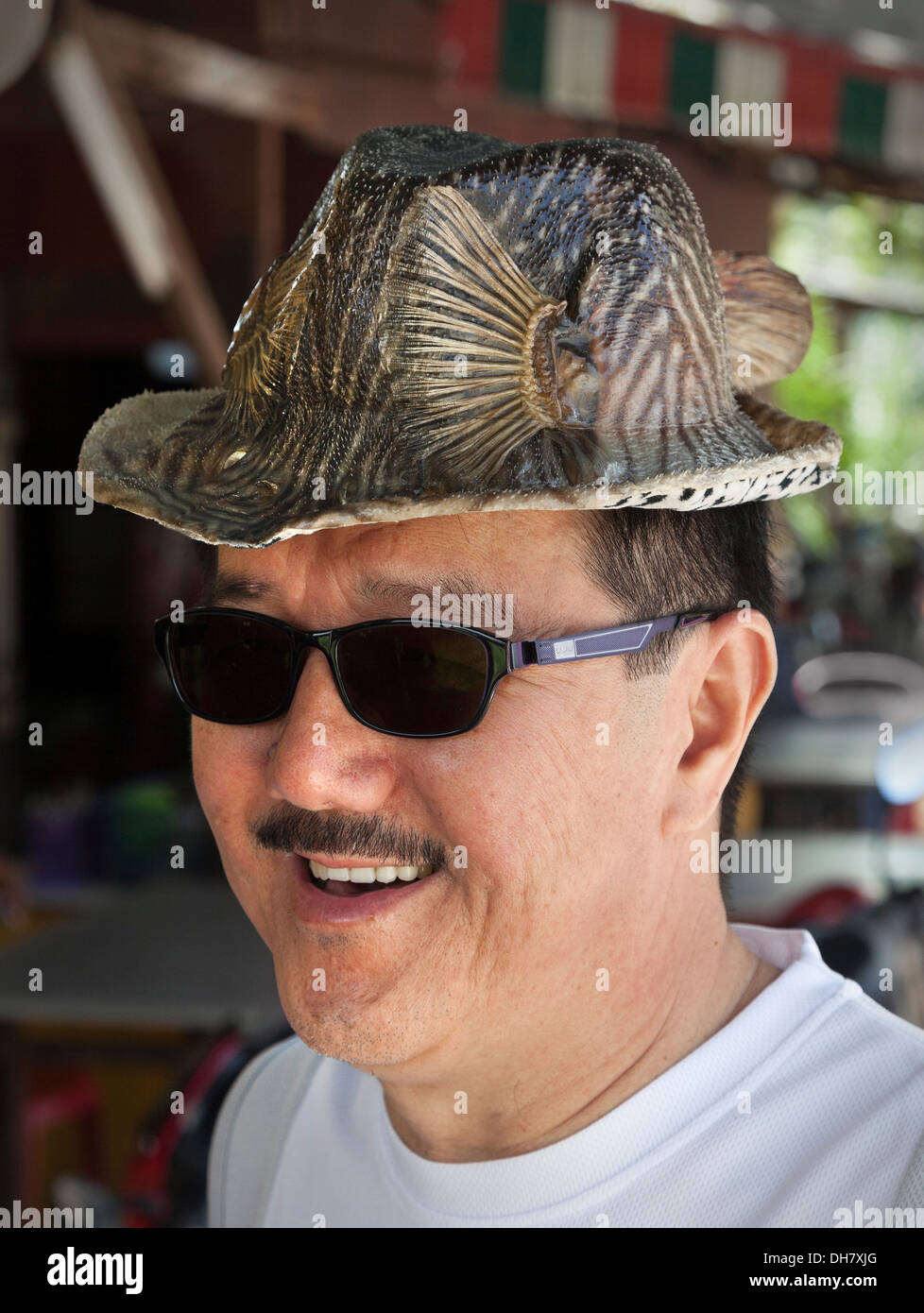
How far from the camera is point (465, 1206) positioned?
153 centimetres

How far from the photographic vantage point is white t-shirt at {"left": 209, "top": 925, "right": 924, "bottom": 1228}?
1.37 metres

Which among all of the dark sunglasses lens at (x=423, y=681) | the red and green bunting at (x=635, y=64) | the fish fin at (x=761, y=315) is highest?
the red and green bunting at (x=635, y=64)

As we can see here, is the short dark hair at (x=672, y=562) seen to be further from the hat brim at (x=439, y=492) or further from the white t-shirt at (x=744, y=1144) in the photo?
the white t-shirt at (x=744, y=1144)

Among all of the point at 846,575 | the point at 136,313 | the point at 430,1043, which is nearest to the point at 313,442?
the point at 430,1043

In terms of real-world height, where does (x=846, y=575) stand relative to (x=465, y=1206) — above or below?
above

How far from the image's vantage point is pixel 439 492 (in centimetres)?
129

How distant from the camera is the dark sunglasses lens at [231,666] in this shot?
4.78ft

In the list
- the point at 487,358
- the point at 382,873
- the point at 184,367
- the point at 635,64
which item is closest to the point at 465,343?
the point at 487,358

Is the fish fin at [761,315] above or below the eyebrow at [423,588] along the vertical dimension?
above

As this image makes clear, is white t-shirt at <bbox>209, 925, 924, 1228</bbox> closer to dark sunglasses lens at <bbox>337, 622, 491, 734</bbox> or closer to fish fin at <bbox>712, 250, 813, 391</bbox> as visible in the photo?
dark sunglasses lens at <bbox>337, 622, 491, 734</bbox>

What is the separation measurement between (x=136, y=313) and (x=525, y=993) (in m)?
4.58

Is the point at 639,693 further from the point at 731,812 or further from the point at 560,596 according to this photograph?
the point at 731,812

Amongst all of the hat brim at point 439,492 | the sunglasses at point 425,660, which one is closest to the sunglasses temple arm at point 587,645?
the sunglasses at point 425,660

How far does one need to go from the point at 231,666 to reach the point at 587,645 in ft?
1.36
